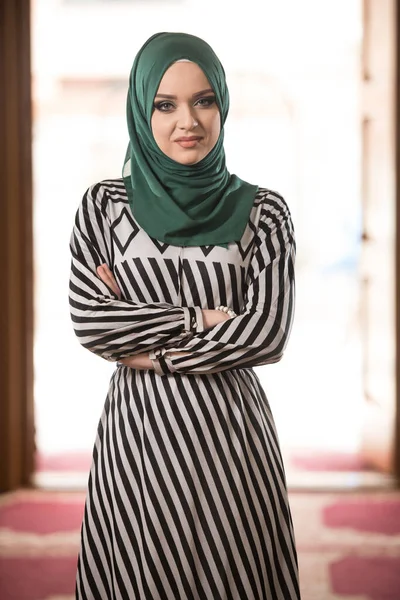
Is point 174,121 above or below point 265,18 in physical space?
below

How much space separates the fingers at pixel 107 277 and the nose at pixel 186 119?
0.99ft

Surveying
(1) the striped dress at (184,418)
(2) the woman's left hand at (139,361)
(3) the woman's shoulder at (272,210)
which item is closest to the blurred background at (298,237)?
(1) the striped dress at (184,418)

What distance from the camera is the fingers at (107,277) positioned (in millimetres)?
1506

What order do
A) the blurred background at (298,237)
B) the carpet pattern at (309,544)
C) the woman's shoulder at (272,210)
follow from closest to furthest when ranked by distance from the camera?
the woman's shoulder at (272,210) < the carpet pattern at (309,544) < the blurred background at (298,237)

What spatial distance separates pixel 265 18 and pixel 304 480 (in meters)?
2.75

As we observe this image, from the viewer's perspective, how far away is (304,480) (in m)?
3.60

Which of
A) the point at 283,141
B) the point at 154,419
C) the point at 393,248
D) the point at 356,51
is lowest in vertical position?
the point at 154,419

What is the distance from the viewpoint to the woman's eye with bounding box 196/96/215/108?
146cm

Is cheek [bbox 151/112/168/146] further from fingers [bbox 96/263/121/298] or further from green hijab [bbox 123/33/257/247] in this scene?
fingers [bbox 96/263/121/298]

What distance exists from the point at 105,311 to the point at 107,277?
87mm

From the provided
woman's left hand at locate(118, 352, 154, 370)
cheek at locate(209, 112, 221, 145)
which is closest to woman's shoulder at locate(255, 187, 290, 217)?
cheek at locate(209, 112, 221, 145)

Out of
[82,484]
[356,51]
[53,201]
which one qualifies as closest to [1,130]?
[82,484]

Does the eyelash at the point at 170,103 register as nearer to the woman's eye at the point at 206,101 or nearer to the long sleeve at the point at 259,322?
the woman's eye at the point at 206,101

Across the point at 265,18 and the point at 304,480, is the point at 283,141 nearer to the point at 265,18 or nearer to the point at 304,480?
the point at 265,18
